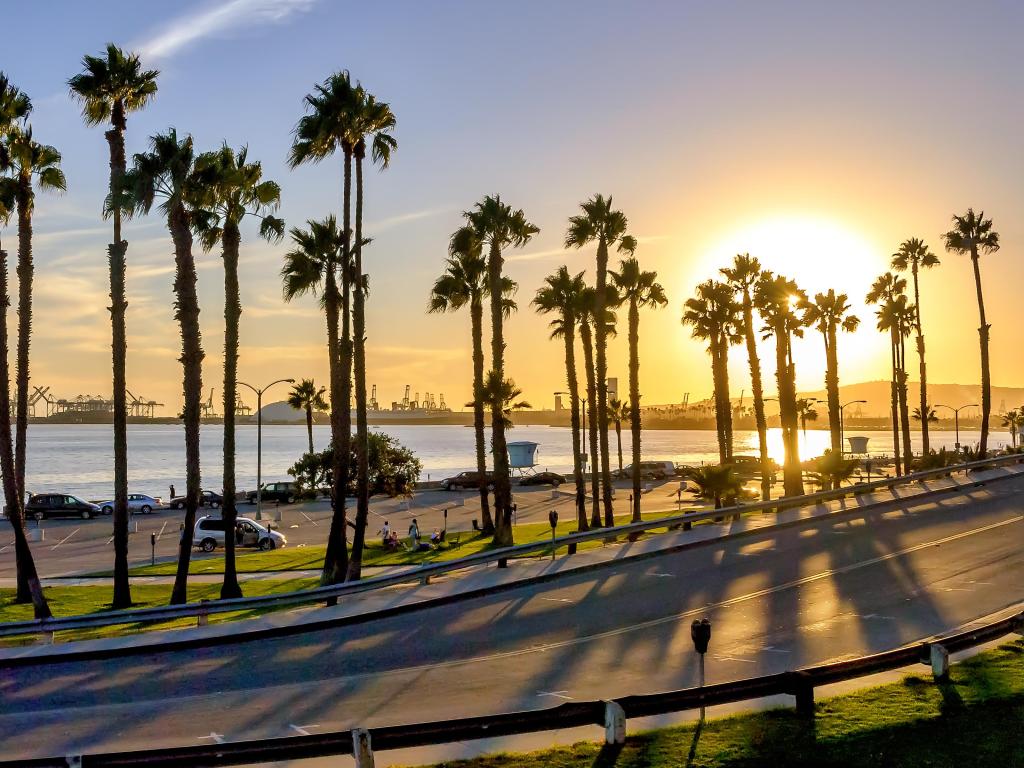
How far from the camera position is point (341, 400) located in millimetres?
34250

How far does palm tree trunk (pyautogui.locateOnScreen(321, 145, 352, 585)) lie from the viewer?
31.6 m

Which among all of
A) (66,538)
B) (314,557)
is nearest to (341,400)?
(314,557)

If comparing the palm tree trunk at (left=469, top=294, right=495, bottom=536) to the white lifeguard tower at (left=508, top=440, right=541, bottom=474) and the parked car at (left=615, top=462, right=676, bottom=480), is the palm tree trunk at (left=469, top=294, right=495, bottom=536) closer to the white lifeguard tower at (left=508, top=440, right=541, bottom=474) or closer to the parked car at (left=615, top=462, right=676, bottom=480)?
the parked car at (left=615, top=462, right=676, bottom=480)

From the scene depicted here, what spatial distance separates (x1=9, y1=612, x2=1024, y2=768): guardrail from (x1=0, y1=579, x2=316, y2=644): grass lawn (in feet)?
48.4

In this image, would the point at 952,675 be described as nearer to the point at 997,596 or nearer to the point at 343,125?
the point at 997,596

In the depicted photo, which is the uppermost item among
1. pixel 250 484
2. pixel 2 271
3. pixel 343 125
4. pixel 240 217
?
pixel 343 125

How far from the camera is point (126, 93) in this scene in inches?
1208

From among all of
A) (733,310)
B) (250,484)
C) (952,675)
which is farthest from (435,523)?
(250,484)

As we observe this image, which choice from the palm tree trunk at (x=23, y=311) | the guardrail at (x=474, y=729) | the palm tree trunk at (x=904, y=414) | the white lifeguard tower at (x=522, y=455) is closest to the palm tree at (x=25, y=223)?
the palm tree trunk at (x=23, y=311)

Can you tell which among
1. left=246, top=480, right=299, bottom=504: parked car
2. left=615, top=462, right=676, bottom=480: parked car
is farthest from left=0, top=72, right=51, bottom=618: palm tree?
left=615, top=462, right=676, bottom=480: parked car

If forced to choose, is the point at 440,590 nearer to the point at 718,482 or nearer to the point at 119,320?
the point at 119,320

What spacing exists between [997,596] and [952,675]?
908 cm

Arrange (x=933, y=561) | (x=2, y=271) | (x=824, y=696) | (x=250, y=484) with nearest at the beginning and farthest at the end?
(x=824, y=696) < (x=933, y=561) < (x=2, y=271) < (x=250, y=484)

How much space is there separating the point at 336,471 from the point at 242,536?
765 inches
